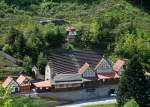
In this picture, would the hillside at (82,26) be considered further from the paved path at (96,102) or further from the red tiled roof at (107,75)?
the paved path at (96,102)

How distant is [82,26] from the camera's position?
107 metres

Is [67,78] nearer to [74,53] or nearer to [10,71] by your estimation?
[10,71]

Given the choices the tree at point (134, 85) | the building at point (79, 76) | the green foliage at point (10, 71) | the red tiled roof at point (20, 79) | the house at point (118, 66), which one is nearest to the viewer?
the tree at point (134, 85)

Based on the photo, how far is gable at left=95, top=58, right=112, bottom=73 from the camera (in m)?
92.6

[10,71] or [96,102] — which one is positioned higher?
[10,71]

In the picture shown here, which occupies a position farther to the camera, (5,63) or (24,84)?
(5,63)

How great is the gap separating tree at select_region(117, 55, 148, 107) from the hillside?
1824 cm

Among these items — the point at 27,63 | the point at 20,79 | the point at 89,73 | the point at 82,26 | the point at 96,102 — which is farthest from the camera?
the point at 82,26

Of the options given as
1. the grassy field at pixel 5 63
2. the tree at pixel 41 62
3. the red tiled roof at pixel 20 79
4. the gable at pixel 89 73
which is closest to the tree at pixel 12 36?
the grassy field at pixel 5 63

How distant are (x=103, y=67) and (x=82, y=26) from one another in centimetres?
1627

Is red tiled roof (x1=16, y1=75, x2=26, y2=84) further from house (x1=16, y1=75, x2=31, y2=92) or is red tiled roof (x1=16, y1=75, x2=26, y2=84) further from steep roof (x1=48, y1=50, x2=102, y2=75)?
steep roof (x1=48, y1=50, x2=102, y2=75)

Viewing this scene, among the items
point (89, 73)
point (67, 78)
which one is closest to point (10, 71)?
point (67, 78)

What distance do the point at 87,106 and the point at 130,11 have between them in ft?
131

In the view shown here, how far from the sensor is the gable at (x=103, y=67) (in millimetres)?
92625
